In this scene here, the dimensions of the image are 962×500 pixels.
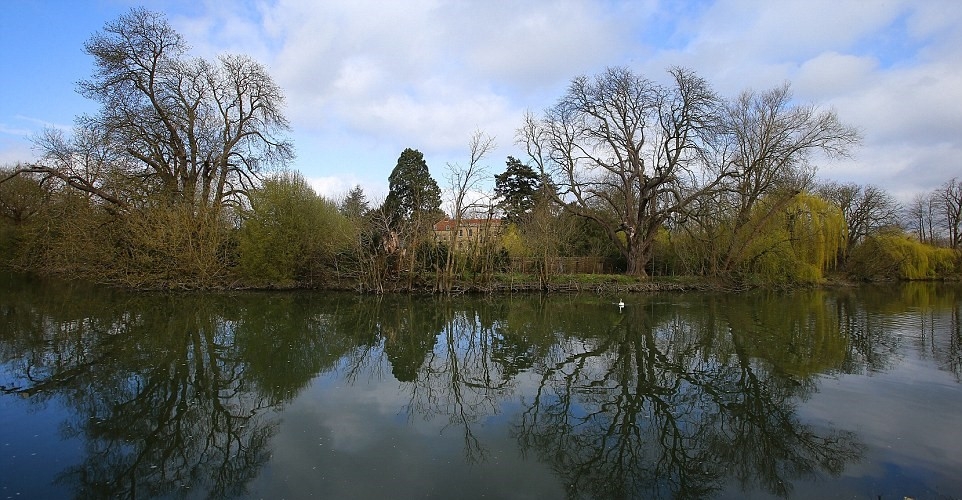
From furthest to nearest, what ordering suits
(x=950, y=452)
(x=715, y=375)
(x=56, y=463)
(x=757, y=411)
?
(x=715, y=375), (x=757, y=411), (x=950, y=452), (x=56, y=463)

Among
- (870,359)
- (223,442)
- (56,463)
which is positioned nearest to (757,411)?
(870,359)

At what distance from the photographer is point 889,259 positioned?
35688 millimetres

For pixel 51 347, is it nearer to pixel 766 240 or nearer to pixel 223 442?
pixel 223 442

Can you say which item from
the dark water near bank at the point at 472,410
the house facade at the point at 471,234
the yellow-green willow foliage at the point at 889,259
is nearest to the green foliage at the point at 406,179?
the house facade at the point at 471,234

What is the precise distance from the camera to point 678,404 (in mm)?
7672

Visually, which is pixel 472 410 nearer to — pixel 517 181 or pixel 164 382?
pixel 164 382

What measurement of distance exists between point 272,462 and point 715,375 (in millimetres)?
7509

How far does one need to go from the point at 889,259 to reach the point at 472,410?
39815 millimetres

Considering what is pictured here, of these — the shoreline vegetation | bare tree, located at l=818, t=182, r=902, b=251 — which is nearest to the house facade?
the shoreline vegetation

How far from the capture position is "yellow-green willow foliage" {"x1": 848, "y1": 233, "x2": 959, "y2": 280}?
35531 millimetres

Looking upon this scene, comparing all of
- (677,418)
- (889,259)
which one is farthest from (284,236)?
(889,259)

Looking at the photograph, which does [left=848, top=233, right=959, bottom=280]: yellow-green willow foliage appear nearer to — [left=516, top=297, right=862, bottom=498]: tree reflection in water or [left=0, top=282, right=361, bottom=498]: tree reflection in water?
[left=516, top=297, right=862, bottom=498]: tree reflection in water

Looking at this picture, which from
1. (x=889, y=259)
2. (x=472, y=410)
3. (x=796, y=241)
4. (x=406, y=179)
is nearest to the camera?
(x=472, y=410)

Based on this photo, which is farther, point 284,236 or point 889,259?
point 889,259
